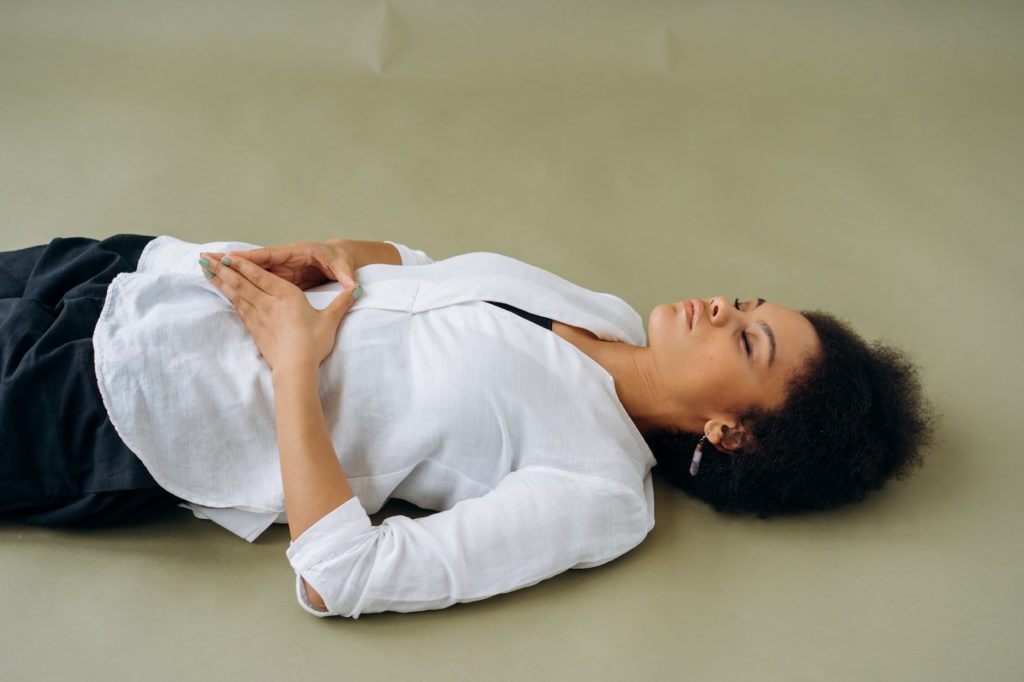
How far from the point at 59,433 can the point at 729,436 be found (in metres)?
1.20

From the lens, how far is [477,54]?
3318mm

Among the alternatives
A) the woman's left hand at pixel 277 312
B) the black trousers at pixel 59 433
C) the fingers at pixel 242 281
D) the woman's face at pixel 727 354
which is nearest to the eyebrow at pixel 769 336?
the woman's face at pixel 727 354

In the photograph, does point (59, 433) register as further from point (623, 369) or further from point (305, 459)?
point (623, 369)

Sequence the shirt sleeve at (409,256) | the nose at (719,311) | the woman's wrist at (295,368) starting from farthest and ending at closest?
the shirt sleeve at (409,256)
the nose at (719,311)
the woman's wrist at (295,368)

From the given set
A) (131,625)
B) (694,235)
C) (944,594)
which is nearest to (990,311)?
(694,235)

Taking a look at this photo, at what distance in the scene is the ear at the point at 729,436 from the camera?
1.82 metres

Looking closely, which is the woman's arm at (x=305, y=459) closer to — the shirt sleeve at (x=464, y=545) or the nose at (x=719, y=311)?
the shirt sleeve at (x=464, y=545)

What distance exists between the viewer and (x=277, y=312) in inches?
70.7

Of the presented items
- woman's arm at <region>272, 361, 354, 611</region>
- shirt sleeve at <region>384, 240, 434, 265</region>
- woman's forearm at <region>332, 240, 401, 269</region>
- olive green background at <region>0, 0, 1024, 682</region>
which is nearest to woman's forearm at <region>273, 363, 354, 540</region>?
woman's arm at <region>272, 361, 354, 611</region>

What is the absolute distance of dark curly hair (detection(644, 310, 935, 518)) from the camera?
1765 millimetres

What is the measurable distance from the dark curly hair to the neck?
0.06m

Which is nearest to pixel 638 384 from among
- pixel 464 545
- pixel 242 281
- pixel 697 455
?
pixel 697 455

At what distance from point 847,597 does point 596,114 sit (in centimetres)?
187

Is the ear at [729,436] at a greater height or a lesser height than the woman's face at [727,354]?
lesser
